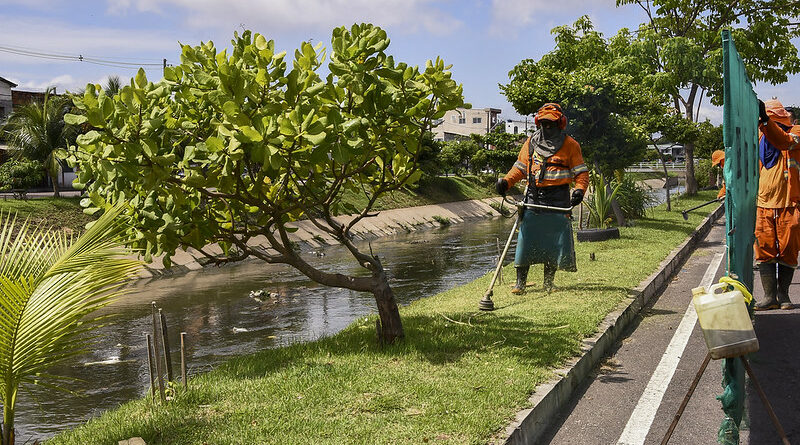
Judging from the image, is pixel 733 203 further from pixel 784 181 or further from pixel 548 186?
pixel 548 186

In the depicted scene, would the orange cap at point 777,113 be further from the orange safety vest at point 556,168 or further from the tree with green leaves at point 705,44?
the tree with green leaves at point 705,44

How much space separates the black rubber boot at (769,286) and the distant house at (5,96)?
136 feet

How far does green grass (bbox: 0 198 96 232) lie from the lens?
22078 millimetres

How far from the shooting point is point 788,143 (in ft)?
19.7

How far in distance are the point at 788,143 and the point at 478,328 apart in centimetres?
305

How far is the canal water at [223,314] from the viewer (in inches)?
297

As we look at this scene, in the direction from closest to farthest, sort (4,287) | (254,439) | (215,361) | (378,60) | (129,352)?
1. (4,287)
2. (254,439)
3. (378,60)
4. (215,361)
5. (129,352)

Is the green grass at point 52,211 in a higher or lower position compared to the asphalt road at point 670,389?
higher

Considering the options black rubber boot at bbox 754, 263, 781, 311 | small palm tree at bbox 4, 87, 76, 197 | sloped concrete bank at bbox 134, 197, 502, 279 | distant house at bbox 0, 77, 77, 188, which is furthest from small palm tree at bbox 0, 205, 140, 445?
distant house at bbox 0, 77, 77, 188

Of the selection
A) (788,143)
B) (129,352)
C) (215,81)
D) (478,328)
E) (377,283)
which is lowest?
(129,352)

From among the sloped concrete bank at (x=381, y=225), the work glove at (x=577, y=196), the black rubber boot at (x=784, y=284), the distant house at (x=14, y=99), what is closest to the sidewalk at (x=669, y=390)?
the black rubber boot at (x=784, y=284)

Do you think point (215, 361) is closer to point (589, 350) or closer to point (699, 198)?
point (589, 350)

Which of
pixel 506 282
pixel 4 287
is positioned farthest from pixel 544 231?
pixel 4 287

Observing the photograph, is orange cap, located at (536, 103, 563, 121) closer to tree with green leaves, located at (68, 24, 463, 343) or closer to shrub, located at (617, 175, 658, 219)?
tree with green leaves, located at (68, 24, 463, 343)
